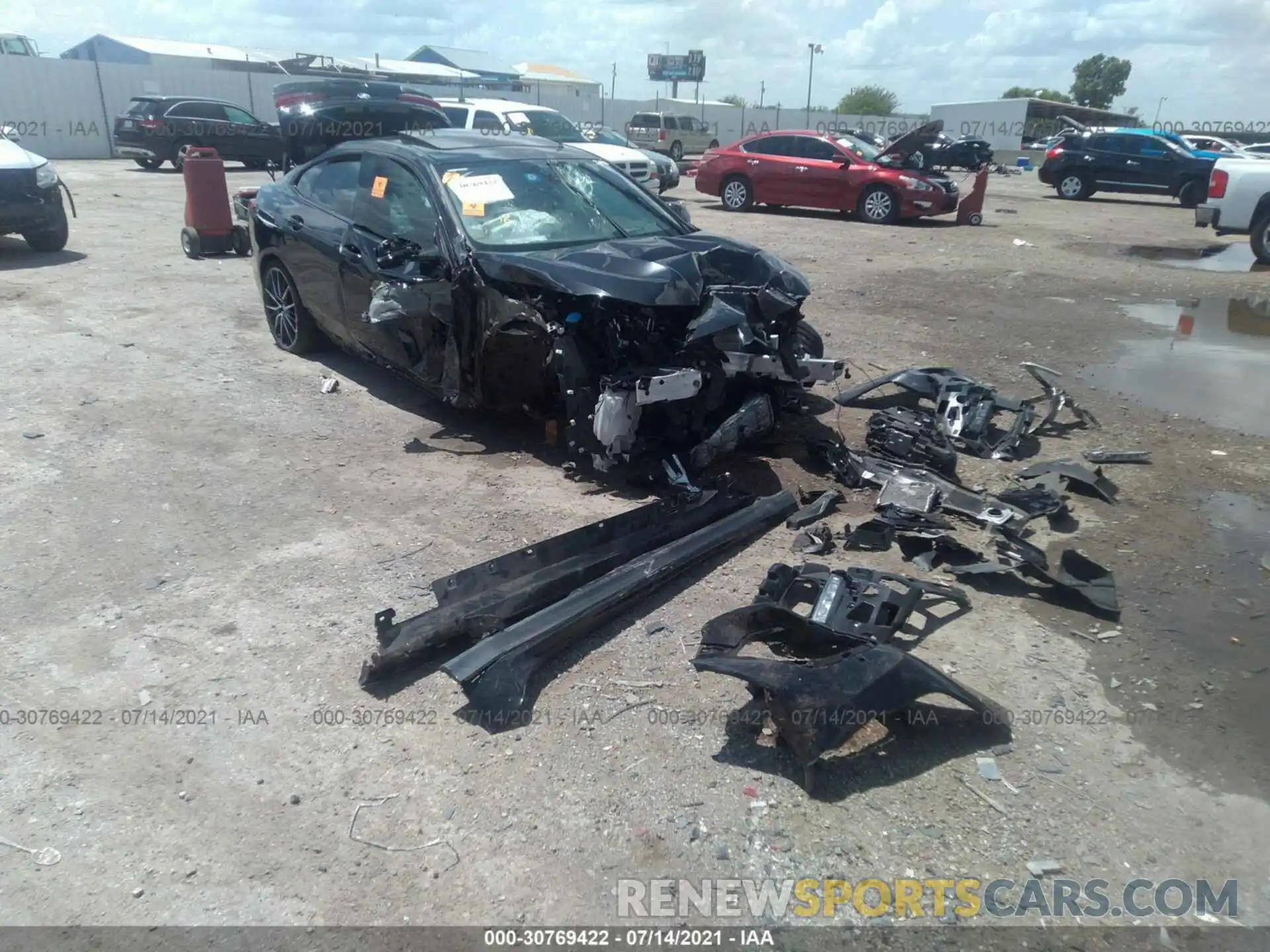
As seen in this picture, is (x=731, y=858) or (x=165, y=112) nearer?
(x=731, y=858)

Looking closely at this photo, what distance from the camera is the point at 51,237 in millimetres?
A: 10820

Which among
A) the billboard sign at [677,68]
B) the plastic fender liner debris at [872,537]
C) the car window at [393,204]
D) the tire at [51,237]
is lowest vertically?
the plastic fender liner debris at [872,537]

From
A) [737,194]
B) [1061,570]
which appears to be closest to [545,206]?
[1061,570]

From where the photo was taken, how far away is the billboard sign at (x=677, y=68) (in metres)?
78.2

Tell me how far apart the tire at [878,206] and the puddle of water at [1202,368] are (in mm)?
7221

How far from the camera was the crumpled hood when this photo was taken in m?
4.73

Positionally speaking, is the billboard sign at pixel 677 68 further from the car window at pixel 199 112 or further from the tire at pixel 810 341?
the tire at pixel 810 341

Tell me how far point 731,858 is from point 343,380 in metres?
5.21

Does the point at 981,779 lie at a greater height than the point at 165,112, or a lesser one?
lesser

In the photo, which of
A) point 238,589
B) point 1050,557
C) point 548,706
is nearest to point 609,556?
point 548,706

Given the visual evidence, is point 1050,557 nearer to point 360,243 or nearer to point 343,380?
point 360,243

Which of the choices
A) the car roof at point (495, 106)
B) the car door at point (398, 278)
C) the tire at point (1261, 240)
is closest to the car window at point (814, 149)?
the car roof at point (495, 106)

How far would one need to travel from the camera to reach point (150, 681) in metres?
3.36

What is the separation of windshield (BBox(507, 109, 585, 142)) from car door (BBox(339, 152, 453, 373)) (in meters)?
12.9
